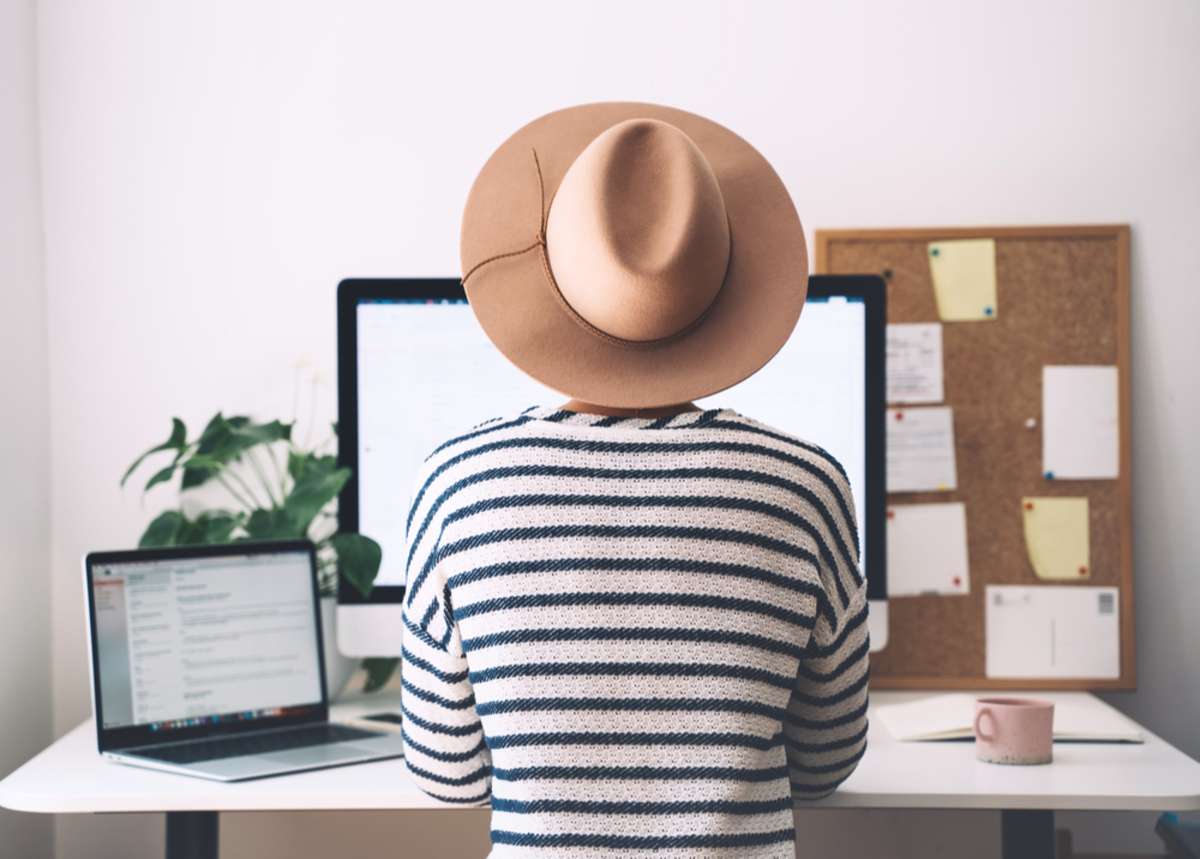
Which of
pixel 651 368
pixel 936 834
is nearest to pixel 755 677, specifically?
pixel 651 368

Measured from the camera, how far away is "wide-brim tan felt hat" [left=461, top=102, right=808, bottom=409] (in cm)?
90

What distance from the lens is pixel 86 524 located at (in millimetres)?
1688

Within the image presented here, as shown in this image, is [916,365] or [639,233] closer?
[639,233]

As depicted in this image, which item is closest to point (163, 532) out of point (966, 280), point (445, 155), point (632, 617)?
point (445, 155)

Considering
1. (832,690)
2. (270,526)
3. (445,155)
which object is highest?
(445,155)

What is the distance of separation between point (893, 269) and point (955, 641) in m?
0.51

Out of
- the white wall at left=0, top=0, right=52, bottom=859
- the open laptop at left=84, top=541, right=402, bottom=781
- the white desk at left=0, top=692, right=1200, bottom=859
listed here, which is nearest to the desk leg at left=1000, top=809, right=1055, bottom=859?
the white desk at left=0, top=692, right=1200, bottom=859

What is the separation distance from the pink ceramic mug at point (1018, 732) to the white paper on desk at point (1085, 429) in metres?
0.50

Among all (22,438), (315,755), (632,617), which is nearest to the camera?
(632,617)

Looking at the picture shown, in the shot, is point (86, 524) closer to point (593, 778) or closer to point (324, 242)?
point (324, 242)

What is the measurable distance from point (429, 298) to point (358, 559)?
317 millimetres

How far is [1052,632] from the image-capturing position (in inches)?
63.7

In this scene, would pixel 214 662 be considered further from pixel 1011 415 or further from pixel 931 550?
pixel 1011 415

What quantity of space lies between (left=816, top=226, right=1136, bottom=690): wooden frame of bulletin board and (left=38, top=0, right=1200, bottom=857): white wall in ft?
0.17
